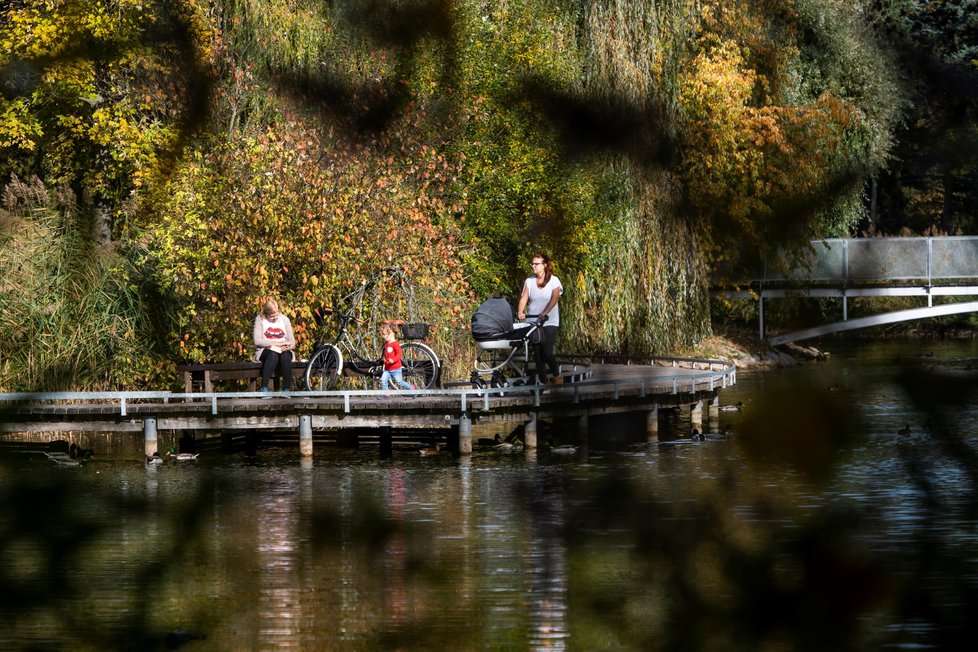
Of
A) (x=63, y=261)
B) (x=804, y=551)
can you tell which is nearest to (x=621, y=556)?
(x=804, y=551)

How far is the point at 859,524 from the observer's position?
6.68 feet

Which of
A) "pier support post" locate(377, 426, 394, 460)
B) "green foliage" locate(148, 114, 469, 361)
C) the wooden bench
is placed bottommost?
"pier support post" locate(377, 426, 394, 460)

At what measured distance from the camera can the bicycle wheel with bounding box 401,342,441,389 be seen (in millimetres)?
18672

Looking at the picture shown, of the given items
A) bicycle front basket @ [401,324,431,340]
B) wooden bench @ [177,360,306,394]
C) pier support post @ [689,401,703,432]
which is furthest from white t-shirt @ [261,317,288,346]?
pier support post @ [689,401,703,432]

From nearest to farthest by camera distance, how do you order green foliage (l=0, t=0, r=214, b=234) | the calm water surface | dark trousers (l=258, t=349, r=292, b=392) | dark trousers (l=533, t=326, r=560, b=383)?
green foliage (l=0, t=0, r=214, b=234)
the calm water surface
dark trousers (l=533, t=326, r=560, b=383)
dark trousers (l=258, t=349, r=292, b=392)

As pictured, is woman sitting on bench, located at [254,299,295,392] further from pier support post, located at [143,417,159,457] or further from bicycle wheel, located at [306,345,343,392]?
pier support post, located at [143,417,159,457]

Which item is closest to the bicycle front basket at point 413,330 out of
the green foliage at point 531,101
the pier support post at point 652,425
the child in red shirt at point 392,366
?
the child in red shirt at point 392,366

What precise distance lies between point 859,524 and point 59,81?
45.6 inches

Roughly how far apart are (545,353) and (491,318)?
1076mm

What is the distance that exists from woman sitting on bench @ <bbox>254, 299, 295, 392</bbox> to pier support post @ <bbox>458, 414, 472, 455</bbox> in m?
2.11

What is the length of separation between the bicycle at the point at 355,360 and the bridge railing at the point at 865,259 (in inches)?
611

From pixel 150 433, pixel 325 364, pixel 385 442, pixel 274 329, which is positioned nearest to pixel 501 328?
pixel 274 329

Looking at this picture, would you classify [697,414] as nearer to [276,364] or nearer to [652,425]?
[652,425]

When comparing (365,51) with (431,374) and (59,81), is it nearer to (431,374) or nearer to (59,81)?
(59,81)
